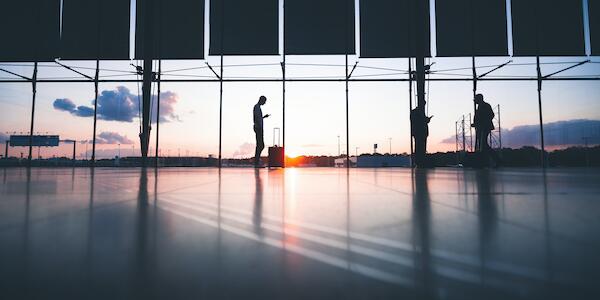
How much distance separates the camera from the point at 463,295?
1.32 ft

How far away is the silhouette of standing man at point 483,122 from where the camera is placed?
589 cm

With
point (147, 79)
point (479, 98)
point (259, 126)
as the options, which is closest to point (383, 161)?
point (479, 98)

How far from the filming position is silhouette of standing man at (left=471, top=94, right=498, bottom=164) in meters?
5.89

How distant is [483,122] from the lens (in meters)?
5.94

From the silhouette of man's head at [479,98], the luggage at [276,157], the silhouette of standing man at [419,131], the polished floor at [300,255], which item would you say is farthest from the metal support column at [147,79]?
the polished floor at [300,255]

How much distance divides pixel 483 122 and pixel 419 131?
6.80 feet

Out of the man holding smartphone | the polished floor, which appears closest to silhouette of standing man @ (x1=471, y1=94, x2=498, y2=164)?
the man holding smartphone

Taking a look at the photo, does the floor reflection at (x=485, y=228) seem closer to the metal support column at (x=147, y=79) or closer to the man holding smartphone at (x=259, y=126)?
the man holding smartphone at (x=259, y=126)

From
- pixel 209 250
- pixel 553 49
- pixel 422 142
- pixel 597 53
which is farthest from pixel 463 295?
pixel 597 53

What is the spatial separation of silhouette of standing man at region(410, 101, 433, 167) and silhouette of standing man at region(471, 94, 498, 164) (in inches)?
70.5

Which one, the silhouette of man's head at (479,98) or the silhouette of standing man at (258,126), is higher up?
the silhouette of man's head at (479,98)

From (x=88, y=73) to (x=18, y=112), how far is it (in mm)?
2379

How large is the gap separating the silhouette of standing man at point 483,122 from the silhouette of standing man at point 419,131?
1791 mm

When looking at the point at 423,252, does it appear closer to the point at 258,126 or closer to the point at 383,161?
the point at 258,126
